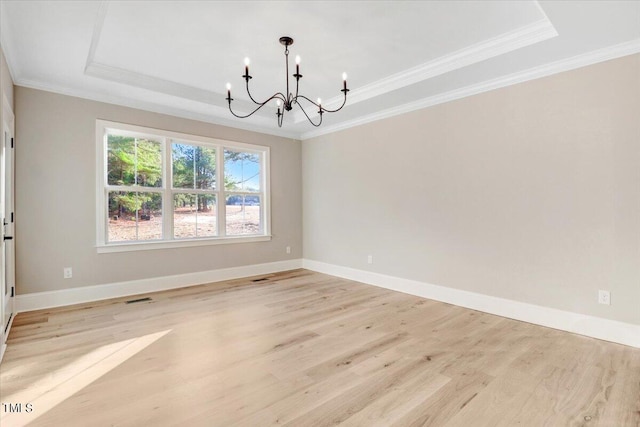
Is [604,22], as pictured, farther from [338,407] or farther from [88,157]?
[88,157]

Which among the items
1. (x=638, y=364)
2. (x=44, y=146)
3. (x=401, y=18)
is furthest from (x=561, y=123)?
(x=44, y=146)

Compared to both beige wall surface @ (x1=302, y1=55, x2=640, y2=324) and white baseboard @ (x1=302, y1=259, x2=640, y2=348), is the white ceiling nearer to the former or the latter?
beige wall surface @ (x1=302, y1=55, x2=640, y2=324)

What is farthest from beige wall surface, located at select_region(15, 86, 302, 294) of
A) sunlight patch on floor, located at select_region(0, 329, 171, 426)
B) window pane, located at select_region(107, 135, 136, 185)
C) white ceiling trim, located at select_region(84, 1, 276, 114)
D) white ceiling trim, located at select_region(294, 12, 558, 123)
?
white ceiling trim, located at select_region(294, 12, 558, 123)

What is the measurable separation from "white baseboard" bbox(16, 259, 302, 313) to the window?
0.47 m

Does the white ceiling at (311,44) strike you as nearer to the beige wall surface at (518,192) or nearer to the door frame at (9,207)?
the beige wall surface at (518,192)

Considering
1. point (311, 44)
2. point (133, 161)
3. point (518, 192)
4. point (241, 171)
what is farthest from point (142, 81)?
point (518, 192)

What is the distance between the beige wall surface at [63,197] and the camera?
11.5 ft

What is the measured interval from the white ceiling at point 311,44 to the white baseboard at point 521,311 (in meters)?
2.30

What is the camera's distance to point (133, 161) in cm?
425

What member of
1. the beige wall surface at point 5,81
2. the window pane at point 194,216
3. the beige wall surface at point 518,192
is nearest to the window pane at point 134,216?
the window pane at point 194,216

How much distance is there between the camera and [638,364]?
7.56 ft

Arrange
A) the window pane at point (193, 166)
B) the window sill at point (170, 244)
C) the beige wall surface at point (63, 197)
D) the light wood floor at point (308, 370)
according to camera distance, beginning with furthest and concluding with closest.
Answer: the window pane at point (193, 166)
the window sill at point (170, 244)
the beige wall surface at point (63, 197)
the light wood floor at point (308, 370)

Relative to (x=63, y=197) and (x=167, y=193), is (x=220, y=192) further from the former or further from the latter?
(x=63, y=197)

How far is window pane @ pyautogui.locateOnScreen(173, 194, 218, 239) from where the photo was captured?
4.62 m
